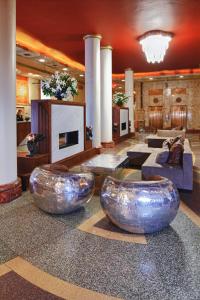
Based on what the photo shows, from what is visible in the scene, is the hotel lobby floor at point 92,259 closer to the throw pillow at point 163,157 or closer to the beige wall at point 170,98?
the throw pillow at point 163,157

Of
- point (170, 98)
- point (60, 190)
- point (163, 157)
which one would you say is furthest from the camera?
point (170, 98)

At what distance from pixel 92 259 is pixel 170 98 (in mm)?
16076

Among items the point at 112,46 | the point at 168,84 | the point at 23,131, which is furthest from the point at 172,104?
the point at 23,131

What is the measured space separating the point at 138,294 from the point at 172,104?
1646cm

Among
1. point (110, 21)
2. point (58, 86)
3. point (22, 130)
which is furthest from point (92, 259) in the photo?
point (22, 130)

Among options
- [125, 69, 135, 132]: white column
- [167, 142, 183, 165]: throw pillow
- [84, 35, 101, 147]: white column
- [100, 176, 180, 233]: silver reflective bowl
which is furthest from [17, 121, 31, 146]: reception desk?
[100, 176, 180, 233]: silver reflective bowl

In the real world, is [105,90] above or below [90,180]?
above

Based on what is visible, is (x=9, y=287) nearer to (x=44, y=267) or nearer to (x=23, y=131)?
(x=44, y=267)

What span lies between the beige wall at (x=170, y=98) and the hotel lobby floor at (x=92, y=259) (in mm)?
14673

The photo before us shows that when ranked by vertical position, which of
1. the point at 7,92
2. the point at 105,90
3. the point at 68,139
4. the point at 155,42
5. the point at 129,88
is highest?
the point at 155,42

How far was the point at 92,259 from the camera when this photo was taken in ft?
7.95

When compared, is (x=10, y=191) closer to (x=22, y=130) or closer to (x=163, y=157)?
(x=163, y=157)

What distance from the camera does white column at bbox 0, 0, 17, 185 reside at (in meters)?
3.75

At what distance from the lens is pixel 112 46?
337 inches
